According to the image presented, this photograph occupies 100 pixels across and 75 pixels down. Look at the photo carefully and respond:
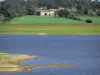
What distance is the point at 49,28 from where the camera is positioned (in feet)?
42.9

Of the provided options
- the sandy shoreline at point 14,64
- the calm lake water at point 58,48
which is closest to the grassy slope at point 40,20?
the calm lake water at point 58,48

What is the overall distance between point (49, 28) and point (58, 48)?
0.67 m

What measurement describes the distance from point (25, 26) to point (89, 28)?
1772mm

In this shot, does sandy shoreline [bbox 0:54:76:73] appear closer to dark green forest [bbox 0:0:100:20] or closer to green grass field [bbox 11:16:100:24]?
green grass field [bbox 11:16:100:24]

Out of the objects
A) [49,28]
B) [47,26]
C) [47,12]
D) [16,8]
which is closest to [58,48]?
[49,28]

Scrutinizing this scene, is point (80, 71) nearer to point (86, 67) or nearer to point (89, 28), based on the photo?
point (86, 67)

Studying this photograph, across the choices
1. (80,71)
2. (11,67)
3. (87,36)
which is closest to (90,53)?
(87,36)

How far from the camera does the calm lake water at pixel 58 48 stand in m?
12.9

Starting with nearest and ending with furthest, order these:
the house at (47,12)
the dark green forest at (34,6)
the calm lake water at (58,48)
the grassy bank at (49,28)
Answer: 1. the house at (47,12)
2. the dark green forest at (34,6)
3. the grassy bank at (49,28)
4. the calm lake water at (58,48)

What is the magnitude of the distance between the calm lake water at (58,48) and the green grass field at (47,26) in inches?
10.0

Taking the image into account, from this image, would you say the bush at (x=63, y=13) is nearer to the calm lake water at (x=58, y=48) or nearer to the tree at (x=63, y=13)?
the tree at (x=63, y=13)

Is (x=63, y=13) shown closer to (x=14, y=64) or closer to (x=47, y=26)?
(x=47, y=26)

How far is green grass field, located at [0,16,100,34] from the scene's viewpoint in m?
12.4

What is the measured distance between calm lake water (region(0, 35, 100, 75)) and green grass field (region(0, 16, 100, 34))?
0.25 meters
